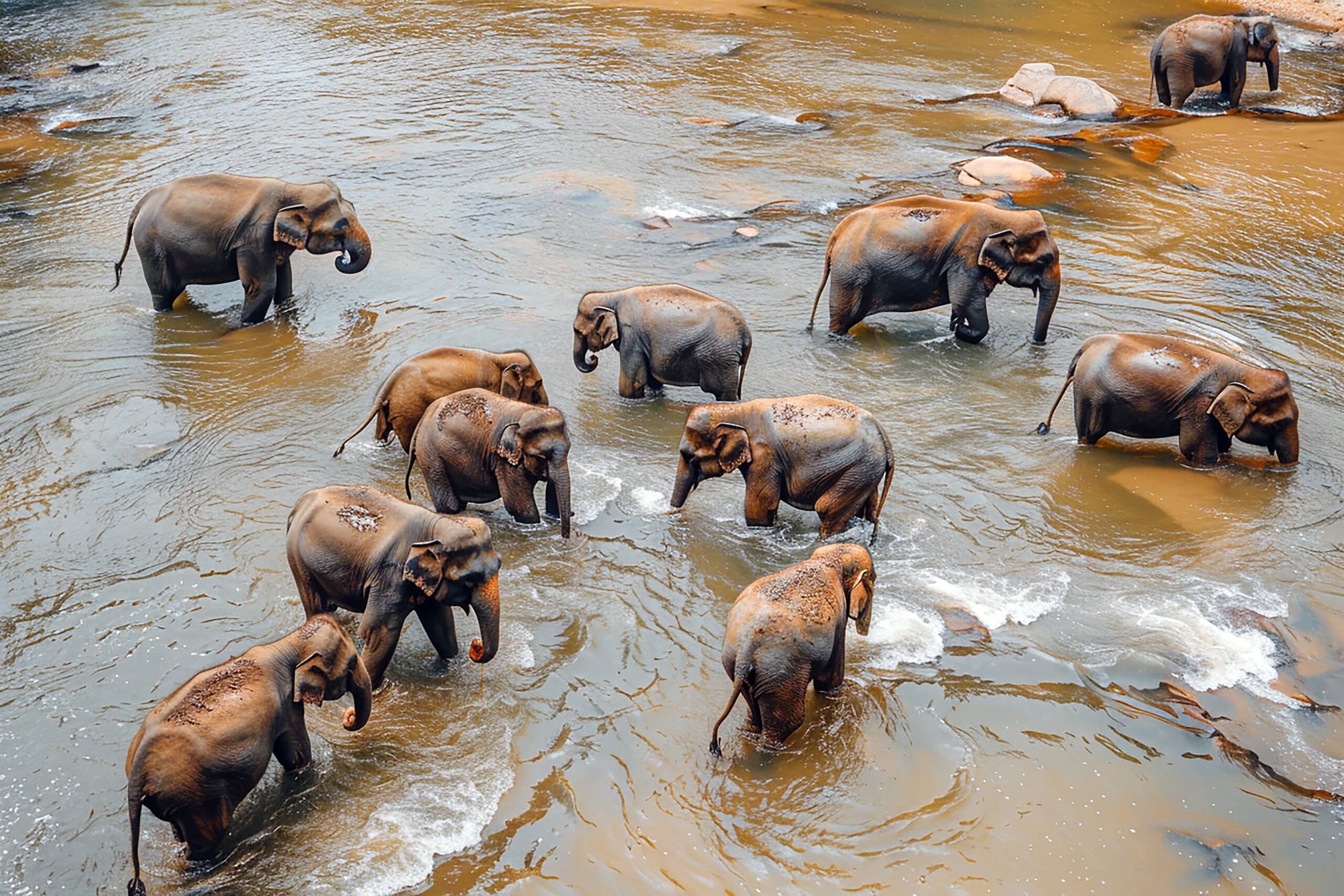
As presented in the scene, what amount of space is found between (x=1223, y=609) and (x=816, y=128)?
31.7 ft

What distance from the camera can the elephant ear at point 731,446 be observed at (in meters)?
6.67

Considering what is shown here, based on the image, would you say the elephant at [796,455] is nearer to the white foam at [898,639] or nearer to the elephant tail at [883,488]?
the elephant tail at [883,488]

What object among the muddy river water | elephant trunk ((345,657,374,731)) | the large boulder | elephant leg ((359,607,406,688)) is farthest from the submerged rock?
elephant trunk ((345,657,374,731))

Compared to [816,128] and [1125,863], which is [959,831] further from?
[816,128]

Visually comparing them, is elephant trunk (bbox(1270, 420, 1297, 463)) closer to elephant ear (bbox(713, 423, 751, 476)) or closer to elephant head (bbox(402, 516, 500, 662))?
elephant ear (bbox(713, 423, 751, 476))

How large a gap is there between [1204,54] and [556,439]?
42.0 feet

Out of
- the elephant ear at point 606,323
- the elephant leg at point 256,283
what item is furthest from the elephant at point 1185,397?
the elephant leg at point 256,283

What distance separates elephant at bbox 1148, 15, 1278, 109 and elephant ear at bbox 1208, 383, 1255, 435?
951cm

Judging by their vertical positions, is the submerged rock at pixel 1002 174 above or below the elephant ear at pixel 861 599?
above

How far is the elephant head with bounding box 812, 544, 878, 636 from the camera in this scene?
548 centimetres

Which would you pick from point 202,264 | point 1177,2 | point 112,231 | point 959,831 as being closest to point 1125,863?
point 959,831

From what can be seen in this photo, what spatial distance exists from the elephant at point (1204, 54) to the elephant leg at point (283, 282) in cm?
1191

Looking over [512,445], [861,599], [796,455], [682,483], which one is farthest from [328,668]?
[796,455]

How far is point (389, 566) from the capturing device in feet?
18.0
